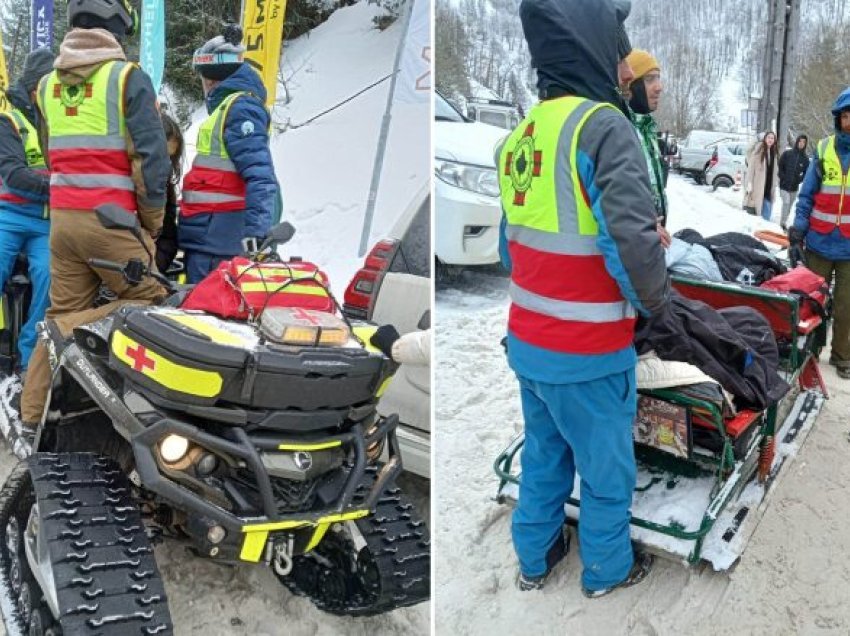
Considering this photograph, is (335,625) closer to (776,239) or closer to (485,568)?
(485,568)

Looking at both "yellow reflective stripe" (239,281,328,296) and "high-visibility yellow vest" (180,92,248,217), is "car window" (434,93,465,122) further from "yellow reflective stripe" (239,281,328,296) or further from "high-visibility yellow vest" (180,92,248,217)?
"yellow reflective stripe" (239,281,328,296)

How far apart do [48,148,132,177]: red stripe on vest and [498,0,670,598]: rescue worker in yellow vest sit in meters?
1.72

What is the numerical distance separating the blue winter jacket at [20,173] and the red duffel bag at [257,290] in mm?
2339

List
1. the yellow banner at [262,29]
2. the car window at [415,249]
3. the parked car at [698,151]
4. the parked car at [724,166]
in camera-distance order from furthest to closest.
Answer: the parked car at [698,151] → the parked car at [724,166] → the yellow banner at [262,29] → the car window at [415,249]

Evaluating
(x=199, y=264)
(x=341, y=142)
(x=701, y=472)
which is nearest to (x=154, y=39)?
(x=341, y=142)

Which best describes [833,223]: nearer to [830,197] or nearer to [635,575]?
[830,197]

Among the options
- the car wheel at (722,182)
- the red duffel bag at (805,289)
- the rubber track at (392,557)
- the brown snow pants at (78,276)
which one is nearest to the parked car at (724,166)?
the car wheel at (722,182)

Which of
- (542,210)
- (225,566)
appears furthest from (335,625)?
(542,210)

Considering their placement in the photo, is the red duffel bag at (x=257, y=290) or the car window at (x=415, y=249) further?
the car window at (x=415, y=249)

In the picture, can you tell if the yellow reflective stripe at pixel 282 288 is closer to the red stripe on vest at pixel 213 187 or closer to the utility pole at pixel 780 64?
the red stripe on vest at pixel 213 187

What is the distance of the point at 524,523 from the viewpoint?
323 cm

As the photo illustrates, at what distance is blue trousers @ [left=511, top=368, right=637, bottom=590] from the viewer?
287 cm

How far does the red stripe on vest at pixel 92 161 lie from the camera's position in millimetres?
3564

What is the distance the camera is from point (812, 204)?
18.9 feet
